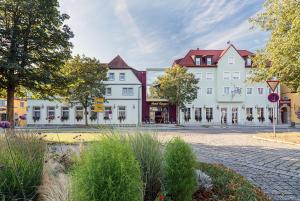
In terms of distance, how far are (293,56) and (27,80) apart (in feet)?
48.7

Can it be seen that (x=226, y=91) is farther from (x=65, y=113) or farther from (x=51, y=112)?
(x=51, y=112)

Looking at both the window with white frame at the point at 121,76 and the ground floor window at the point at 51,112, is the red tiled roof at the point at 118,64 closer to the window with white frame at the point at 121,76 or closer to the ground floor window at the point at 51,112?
the window with white frame at the point at 121,76

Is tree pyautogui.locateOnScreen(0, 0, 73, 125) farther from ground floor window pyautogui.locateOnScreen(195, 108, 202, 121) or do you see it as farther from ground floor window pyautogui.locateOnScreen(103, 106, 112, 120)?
ground floor window pyautogui.locateOnScreen(195, 108, 202, 121)

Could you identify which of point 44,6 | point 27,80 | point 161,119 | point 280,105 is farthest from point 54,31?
point 280,105

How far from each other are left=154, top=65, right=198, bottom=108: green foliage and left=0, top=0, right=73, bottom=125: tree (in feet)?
76.0

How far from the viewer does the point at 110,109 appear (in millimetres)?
47469

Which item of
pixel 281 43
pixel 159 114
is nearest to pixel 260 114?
pixel 159 114

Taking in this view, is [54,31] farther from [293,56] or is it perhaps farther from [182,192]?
[182,192]

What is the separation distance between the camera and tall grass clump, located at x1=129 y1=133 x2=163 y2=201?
12.4 ft

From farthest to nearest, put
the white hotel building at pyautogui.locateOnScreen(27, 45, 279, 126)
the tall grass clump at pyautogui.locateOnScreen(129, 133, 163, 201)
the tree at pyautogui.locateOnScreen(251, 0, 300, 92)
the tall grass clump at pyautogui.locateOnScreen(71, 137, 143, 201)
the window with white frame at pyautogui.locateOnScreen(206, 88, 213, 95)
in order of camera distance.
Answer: the window with white frame at pyautogui.locateOnScreen(206, 88, 213, 95) < the white hotel building at pyautogui.locateOnScreen(27, 45, 279, 126) < the tree at pyautogui.locateOnScreen(251, 0, 300, 92) < the tall grass clump at pyautogui.locateOnScreen(129, 133, 163, 201) < the tall grass clump at pyautogui.locateOnScreen(71, 137, 143, 201)

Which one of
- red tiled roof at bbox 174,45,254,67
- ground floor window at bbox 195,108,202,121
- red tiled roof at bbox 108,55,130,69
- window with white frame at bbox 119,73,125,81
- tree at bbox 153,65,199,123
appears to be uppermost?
red tiled roof at bbox 174,45,254,67

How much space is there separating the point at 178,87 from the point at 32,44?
25287mm

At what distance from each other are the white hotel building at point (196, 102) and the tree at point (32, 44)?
1205 inches

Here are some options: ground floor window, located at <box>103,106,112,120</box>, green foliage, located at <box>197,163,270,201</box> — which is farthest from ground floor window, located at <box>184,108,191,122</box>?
green foliage, located at <box>197,163,270,201</box>
